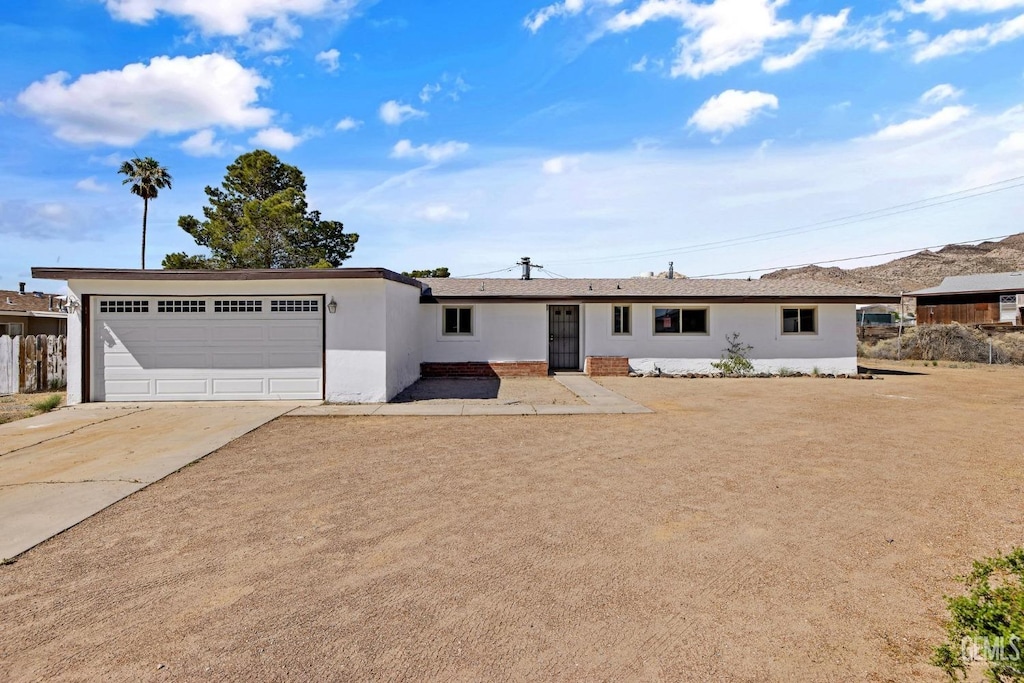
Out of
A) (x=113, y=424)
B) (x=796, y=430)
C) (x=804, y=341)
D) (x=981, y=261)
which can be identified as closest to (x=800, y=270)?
(x=981, y=261)

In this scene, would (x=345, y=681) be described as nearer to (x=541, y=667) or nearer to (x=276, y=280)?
(x=541, y=667)

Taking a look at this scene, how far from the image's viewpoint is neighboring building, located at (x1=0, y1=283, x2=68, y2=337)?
22.1 metres

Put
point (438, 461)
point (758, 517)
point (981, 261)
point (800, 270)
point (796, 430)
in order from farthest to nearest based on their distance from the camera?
point (800, 270) → point (981, 261) → point (796, 430) → point (438, 461) → point (758, 517)

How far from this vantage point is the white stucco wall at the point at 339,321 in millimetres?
11734

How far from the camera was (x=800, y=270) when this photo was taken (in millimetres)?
93062

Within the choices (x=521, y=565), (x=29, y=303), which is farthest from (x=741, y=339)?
(x=29, y=303)

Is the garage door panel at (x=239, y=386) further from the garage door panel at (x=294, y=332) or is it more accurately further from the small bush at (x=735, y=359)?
the small bush at (x=735, y=359)

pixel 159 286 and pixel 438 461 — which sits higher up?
pixel 159 286

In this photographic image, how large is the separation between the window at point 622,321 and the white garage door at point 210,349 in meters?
9.83

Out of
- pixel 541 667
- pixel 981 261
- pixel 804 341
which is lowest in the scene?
pixel 541 667

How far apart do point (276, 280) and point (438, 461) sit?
6908 mm

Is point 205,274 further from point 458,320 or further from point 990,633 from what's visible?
point 990,633

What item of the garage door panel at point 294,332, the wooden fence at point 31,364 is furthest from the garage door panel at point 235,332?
the wooden fence at point 31,364

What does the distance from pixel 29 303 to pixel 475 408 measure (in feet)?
88.9
